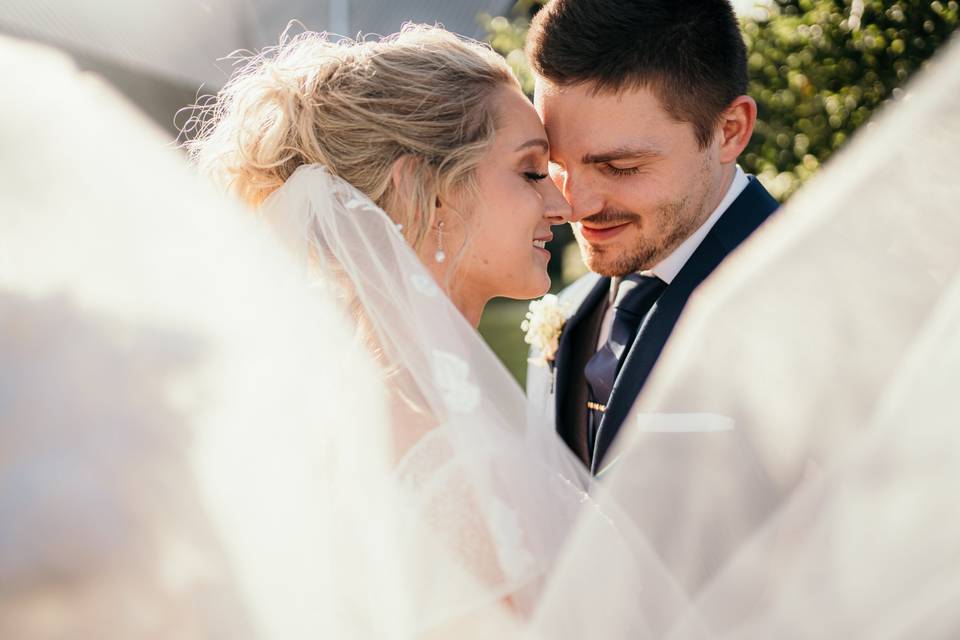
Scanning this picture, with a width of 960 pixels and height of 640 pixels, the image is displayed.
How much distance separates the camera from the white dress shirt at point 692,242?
9.60 ft

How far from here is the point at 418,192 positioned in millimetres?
2424

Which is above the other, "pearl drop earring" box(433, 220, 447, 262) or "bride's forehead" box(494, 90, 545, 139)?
"bride's forehead" box(494, 90, 545, 139)

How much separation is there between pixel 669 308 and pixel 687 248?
30cm

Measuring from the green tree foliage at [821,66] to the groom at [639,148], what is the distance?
68cm

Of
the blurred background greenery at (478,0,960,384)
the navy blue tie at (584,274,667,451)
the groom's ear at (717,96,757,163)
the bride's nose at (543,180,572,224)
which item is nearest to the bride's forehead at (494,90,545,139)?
the bride's nose at (543,180,572,224)

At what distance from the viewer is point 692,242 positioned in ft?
9.72

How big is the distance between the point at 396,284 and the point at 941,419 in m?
1.28

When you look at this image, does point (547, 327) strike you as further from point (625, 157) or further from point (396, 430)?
point (396, 430)

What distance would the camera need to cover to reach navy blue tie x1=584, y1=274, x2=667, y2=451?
2877 millimetres

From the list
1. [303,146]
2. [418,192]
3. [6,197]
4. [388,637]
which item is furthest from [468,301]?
[6,197]

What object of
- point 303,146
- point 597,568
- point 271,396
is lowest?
point 597,568

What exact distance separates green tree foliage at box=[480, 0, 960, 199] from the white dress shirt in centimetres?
78

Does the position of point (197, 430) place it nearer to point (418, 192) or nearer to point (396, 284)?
point (396, 284)

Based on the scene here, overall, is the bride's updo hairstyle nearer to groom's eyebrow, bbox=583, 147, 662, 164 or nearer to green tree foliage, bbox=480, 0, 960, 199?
groom's eyebrow, bbox=583, 147, 662, 164
